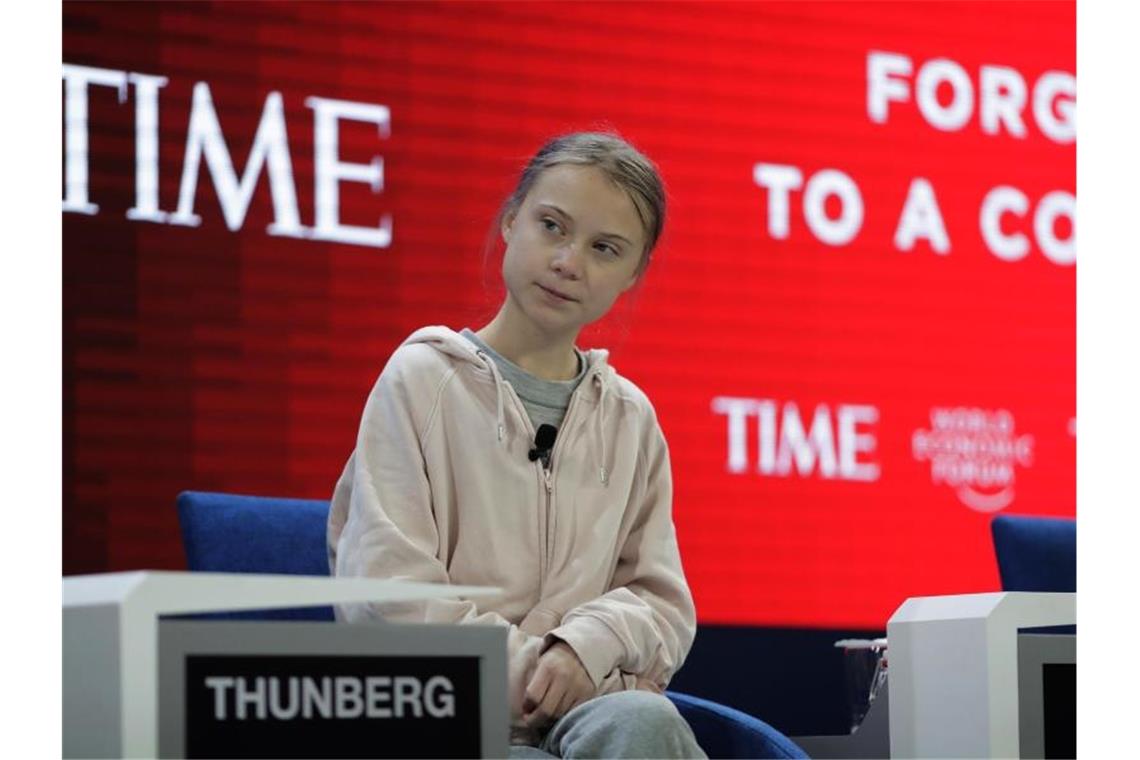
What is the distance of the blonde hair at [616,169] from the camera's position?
2213mm

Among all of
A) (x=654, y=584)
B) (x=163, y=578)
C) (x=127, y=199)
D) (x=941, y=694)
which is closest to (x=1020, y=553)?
(x=654, y=584)

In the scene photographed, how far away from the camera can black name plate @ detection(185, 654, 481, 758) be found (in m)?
1.32

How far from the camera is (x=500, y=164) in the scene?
3.87 m

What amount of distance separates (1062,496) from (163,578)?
346 centimetres

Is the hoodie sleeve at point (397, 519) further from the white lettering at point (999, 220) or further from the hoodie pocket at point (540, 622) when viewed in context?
the white lettering at point (999, 220)

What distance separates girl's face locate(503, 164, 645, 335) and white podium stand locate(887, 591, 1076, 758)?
61 cm

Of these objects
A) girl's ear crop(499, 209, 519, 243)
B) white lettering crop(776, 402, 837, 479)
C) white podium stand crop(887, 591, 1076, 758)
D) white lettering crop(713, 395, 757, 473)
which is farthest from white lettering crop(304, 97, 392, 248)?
white podium stand crop(887, 591, 1076, 758)

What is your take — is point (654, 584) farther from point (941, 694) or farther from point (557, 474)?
point (941, 694)

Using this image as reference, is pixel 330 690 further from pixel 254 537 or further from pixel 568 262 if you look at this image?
pixel 254 537

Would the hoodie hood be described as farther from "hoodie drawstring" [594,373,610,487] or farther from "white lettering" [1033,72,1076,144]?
"white lettering" [1033,72,1076,144]

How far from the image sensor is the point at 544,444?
85.3 inches

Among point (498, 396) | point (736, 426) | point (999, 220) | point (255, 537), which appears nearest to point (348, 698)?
point (498, 396)

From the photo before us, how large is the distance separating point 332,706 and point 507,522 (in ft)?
2.50

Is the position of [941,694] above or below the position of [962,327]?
below
